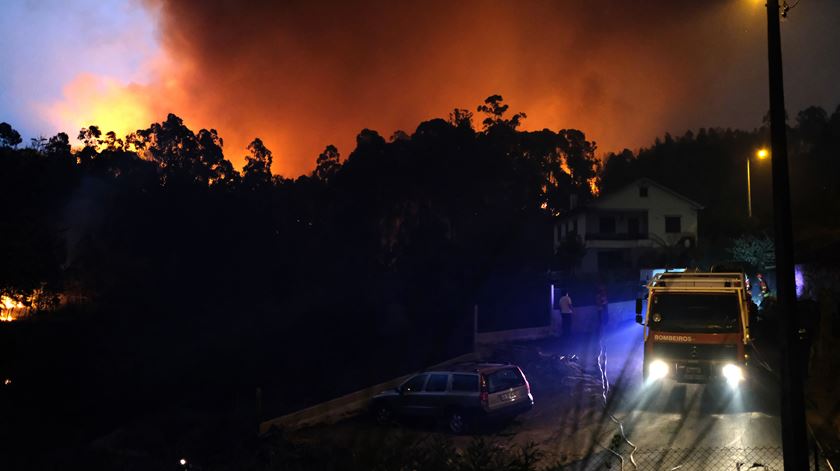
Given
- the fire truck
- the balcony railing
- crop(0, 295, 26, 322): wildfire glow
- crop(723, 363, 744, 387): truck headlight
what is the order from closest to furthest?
crop(723, 363, 744, 387): truck headlight → the fire truck → crop(0, 295, 26, 322): wildfire glow → the balcony railing

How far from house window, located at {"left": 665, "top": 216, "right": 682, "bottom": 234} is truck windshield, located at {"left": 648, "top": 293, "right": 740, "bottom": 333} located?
38.3 m

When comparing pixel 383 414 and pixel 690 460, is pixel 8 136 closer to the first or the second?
pixel 383 414

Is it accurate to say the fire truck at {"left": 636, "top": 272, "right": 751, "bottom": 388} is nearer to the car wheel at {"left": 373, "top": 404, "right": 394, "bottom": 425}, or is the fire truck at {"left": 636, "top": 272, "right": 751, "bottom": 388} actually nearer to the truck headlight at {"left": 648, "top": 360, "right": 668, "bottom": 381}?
the truck headlight at {"left": 648, "top": 360, "right": 668, "bottom": 381}

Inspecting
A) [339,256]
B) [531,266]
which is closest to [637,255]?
[531,266]

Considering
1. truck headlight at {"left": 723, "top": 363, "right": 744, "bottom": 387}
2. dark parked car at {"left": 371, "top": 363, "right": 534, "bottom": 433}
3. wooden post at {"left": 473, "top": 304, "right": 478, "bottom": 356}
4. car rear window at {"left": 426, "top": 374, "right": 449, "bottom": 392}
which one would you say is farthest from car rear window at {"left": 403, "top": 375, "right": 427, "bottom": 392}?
wooden post at {"left": 473, "top": 304, "right": 478, "bottom": 356}

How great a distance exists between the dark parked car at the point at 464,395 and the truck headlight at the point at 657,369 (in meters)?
2.82

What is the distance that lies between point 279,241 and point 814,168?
56.0m

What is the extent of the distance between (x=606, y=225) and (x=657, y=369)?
38.4 meters

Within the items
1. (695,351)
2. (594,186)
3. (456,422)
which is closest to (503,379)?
(456,422)

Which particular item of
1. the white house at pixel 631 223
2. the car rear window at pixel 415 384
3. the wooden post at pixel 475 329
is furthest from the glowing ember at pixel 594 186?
the car rear window at pixel 415 384

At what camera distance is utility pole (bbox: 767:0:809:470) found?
7.30 meters

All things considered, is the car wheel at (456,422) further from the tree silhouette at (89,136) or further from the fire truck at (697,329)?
the tree silhouette at (89,136)

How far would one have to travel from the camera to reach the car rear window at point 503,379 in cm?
1484

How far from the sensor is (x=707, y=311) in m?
15.1
